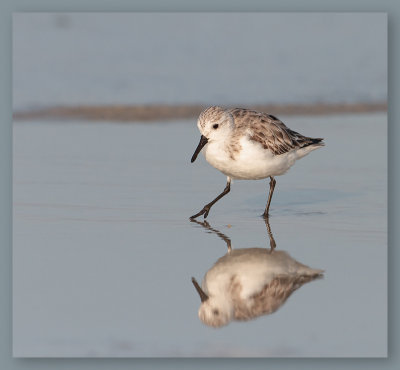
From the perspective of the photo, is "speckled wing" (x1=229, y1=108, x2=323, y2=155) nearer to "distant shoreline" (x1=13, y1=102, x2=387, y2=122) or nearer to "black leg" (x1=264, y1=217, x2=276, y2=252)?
"black leg" (x1=264, y1=217, x2=276, y2=252)

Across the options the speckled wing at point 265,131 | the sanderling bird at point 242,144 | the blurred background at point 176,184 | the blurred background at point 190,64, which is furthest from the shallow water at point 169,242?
the blurred background at point 190,64

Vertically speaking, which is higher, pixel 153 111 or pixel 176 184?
pixel 153 111

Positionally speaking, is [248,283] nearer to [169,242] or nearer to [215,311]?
[215,311]

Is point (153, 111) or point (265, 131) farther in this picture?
point (153, 111)

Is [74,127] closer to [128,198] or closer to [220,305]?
[128,198]

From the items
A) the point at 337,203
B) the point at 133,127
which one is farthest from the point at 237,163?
the point at 133,127

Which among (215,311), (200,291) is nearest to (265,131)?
(200,291)

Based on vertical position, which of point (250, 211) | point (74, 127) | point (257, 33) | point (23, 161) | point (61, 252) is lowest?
point (61, 252)

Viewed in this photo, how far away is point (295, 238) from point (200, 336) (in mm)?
2063

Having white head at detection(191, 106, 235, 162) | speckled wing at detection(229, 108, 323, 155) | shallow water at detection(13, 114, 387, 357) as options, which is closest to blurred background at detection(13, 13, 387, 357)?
shallow water at detection(13, 114, 387, 357)

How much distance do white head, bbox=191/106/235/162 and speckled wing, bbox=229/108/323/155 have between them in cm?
12

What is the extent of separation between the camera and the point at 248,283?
6285 millimetres

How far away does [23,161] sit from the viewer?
9.80m

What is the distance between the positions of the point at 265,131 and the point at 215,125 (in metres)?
0.53
